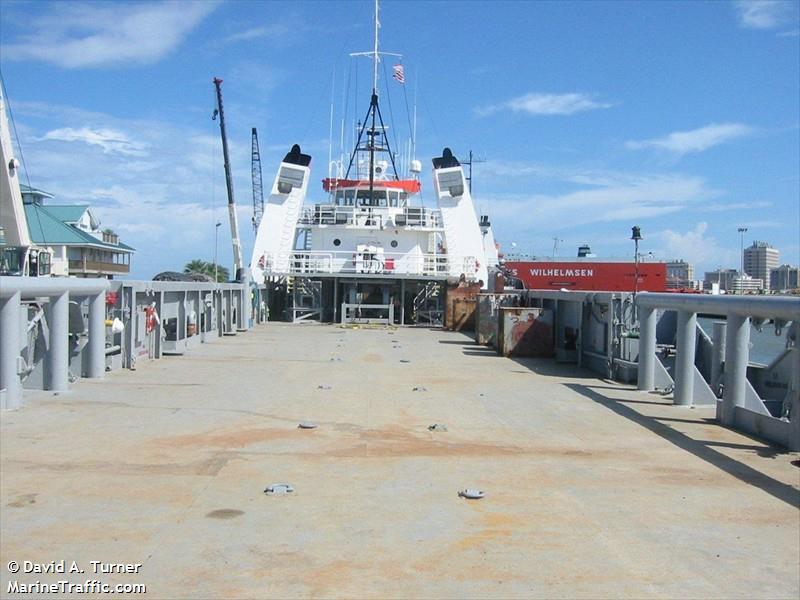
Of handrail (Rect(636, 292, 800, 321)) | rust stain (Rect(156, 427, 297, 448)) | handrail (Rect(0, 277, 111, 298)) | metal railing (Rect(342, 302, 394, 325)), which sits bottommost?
rust stain (Rect(156, 427, 297, 448))

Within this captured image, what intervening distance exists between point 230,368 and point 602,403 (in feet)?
23.3

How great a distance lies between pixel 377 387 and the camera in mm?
12336

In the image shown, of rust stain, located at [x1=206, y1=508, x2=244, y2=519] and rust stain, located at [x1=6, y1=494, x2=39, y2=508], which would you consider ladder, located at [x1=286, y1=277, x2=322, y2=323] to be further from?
rust stain, located at [x1=206, y1=508, x2=244, y2=519]

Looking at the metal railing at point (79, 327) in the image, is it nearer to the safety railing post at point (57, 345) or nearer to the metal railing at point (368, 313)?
the safety railing post at point (57, 345)

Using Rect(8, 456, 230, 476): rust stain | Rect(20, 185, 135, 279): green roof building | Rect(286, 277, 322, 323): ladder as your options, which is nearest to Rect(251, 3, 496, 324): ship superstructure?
Rect(286, 277, 322, 323): ladder

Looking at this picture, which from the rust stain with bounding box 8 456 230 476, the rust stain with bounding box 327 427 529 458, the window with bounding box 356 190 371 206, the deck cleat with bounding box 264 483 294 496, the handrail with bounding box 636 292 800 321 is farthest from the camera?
the window with bounding box 356 190 371 206

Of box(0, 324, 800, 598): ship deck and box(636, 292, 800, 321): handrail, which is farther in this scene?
box(636, 292, 800, 321): handrail

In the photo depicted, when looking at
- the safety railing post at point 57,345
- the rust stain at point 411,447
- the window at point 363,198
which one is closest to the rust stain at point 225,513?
the rust stain at point 411,447

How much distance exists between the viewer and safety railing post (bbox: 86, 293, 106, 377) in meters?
12.2

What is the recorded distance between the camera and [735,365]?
29.9 feet

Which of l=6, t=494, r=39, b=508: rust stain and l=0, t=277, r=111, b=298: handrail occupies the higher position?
l=0, t=277, r=111, b=298: handrail

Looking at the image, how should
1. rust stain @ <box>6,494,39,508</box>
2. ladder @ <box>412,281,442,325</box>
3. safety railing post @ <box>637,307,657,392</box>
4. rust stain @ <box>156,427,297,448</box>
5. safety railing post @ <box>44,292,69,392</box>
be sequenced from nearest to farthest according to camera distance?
rust stain @ <box>6,494,39,508</box> → rust stain @ <box>156,427,297,448</box> → safety railing post @ <box>44,292,69,392</box> → safety railing post @ <box>637,307,657,392</box> → ladder @ <box>412,281,442,325</box>

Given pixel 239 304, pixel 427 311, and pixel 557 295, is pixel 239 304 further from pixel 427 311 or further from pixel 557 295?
pixel 557 295

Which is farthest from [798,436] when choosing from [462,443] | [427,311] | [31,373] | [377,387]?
[427,311]
